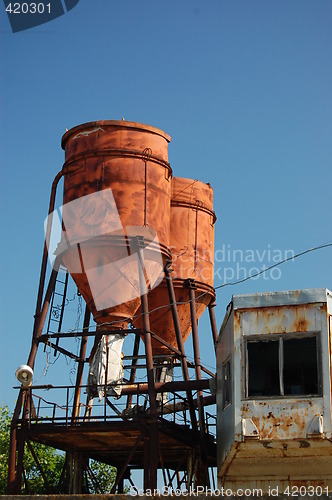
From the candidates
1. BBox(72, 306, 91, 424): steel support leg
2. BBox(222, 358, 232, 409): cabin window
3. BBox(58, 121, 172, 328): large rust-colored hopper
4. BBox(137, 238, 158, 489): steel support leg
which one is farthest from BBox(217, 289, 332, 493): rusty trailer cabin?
BBox(72, 306, 91, 424): steel support leg

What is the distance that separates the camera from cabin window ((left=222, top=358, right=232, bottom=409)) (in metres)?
21.9

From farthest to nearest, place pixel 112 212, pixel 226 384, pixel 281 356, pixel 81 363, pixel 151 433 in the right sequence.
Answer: pixel 81 363, pixel 112 212, pixel 151 433, pixel 226 384, pixel 281 356

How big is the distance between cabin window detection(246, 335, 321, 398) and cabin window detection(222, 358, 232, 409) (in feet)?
3.95

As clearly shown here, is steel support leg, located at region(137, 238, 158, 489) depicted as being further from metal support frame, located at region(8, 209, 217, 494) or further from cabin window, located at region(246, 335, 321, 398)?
cabin window, located at region(246, 335, 321, 398)

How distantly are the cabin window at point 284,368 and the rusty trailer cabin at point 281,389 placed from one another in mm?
20

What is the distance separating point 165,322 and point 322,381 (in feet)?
37.4

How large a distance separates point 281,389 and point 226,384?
250 cm

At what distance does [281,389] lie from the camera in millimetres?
20344

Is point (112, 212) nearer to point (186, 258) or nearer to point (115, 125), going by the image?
point (115, 125)

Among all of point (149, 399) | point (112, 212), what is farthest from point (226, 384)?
point (112, 212)

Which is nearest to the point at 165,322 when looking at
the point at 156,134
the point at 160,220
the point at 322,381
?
the point at 160,220

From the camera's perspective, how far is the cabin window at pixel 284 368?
2033cm

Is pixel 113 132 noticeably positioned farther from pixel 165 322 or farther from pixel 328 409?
pixel 328 409

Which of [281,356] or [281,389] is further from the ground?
[281,356]
